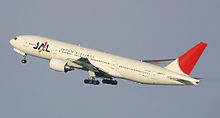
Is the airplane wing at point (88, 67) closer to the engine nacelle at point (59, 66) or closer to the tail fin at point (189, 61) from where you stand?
the engine nacelle at point (59, 66)

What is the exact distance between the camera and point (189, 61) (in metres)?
78.5

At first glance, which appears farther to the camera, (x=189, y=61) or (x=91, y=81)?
(x=91, y=81)

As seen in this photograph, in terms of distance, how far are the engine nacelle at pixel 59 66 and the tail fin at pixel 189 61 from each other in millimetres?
15545

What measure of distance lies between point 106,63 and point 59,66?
22.5ft

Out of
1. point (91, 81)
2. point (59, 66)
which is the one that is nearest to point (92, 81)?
point (91, 81)

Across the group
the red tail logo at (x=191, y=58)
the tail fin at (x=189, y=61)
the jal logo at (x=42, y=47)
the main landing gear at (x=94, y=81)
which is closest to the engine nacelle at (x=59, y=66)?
the main landing gear at (x=94, y=81)

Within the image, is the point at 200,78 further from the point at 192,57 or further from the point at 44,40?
the point at 44,40

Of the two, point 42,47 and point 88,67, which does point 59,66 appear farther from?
point 42,47

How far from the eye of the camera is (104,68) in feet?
275

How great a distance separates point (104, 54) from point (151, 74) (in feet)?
27.8

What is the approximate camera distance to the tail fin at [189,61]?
3061 inches

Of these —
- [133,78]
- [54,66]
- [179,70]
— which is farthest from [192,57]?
[54,66]

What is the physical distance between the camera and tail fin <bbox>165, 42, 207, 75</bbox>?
77750 millimetres

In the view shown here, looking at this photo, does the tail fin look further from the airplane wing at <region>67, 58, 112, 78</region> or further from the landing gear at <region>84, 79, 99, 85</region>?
the landing gear at <region>84, 79, 99, 85</region>
